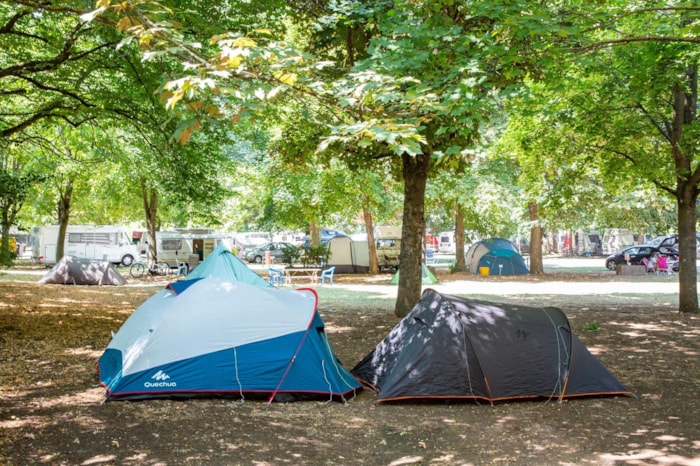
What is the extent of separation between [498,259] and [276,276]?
10.4m

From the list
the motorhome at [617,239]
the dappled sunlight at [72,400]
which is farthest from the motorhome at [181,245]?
the motorhome at [617,239]

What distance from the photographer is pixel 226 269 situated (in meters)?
16.1

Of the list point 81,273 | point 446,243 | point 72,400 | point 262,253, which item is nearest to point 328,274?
point 81,273

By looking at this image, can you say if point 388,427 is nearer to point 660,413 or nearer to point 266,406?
point 266,406

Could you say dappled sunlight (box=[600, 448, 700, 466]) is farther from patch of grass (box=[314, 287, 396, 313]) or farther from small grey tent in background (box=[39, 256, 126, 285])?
small grey tent in background (box=[39, 256, 126, 285])

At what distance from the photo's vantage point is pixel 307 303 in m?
7.19

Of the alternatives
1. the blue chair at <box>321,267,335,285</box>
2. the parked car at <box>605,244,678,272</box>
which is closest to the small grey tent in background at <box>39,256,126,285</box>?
the blue chair at <box>321,267,335,285</box>

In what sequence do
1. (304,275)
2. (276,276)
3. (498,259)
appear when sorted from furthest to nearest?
(498,259), (304,275), (276,276)

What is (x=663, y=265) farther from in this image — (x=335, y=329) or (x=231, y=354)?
(x=231, y=354)

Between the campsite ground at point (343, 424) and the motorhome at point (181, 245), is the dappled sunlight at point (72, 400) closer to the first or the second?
the campsite ground at point (343, 424)

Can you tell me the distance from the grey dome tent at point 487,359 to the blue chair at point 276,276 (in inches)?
600

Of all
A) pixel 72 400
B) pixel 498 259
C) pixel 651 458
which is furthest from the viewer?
pixel 498 259

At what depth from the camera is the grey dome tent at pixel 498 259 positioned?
27.2 m

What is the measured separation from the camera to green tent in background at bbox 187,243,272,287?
16016 mm
